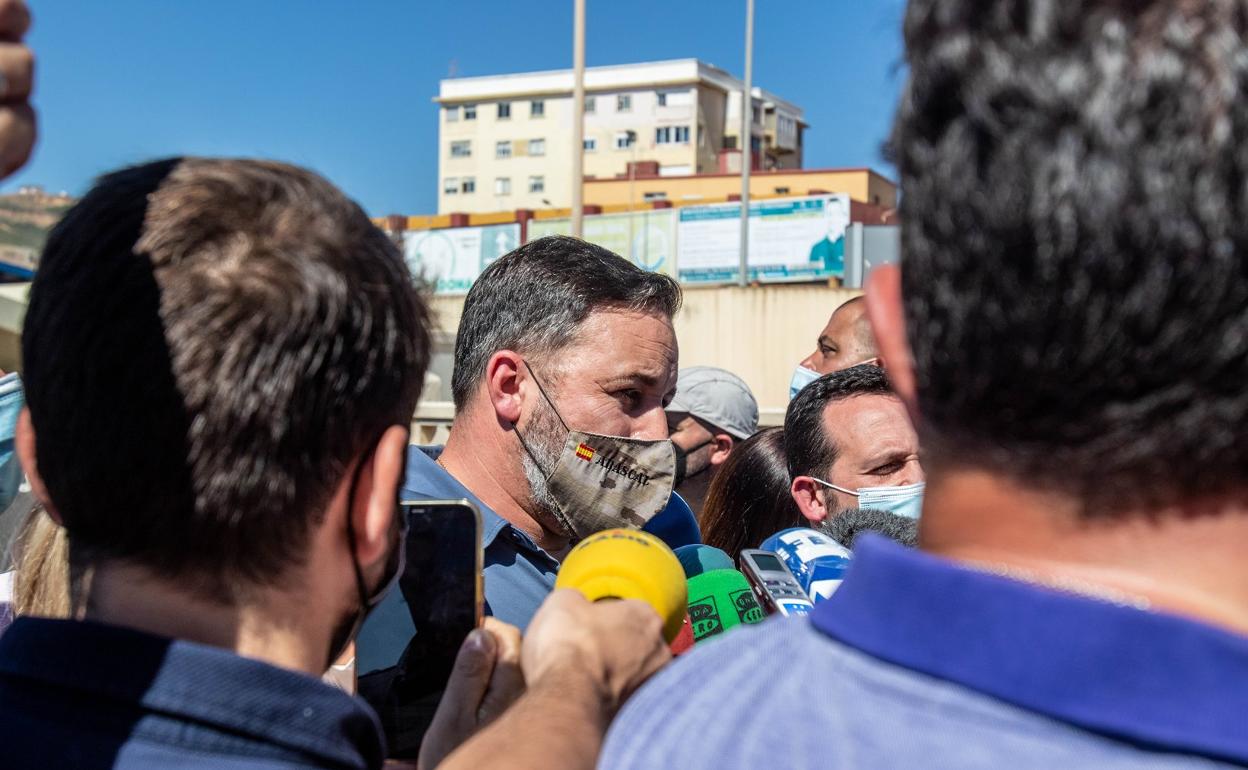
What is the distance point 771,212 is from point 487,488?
118 feet

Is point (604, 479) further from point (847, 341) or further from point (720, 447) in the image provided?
point (720, 447)

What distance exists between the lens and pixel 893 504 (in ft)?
12.7

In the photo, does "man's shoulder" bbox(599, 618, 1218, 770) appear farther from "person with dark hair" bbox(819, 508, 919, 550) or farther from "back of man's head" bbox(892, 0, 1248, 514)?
"person with dark hair" bbox(819, 508, 919, 550)

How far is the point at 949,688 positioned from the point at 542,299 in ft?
8.21

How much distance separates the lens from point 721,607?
113 inches

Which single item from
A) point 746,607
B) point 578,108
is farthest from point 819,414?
point 578,108

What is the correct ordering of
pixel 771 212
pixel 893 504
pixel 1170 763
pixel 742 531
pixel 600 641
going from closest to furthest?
pixel 1170 763 → pixel 600 641 → pixel 893 504 → pixel 742 531 → pixel 771 212

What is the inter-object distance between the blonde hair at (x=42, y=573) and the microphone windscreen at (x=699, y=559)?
1.65 meters

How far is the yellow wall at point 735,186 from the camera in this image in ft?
201

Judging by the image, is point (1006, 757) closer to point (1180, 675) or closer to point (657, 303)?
point (1180, 675)

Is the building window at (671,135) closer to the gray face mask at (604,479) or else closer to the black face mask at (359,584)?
the gray face mask at (604,479)

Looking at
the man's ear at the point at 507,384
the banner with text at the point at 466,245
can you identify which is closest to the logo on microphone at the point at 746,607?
the man's ear at the point at 507,384

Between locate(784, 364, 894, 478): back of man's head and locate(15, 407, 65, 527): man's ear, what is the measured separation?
2864mm

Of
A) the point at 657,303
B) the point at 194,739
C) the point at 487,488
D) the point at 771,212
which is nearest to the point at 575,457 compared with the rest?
the point at 487,488
